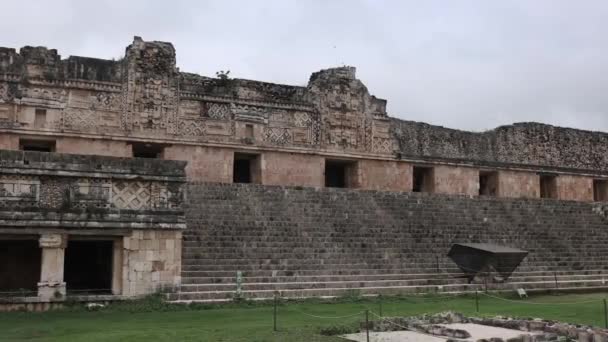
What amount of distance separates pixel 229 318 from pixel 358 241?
577 cm

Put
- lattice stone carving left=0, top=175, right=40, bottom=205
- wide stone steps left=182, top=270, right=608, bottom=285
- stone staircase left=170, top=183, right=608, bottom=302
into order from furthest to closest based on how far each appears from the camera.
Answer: stone staircase left=170, top=183, right=608, bottom=302 < wide stone steps left=182, top=270, right=608, bottom=285 < lattice stone carving left=0, top=175, right=40, bottom=205

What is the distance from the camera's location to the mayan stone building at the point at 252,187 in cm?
1092

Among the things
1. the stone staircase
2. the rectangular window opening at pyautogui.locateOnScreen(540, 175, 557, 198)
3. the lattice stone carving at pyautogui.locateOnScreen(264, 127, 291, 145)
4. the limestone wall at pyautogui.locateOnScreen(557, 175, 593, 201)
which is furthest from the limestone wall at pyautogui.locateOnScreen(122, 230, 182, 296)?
the limestone wall at pyautogui.locateOnScreen(557, 175, 593, 201)

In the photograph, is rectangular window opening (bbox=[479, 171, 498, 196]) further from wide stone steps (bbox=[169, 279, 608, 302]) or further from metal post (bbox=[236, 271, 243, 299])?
metal post (bbox=[236, 271, 243, 299])

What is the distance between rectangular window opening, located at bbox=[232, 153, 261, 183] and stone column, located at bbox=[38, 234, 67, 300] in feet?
30.2

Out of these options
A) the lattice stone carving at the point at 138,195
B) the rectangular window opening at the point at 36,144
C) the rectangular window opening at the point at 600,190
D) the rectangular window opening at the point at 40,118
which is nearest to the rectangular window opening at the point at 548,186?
the rectangular window opening at the point at 600,190

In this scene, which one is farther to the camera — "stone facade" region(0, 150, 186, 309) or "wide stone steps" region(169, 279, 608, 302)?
"wide stone steps" region(169, 279, 608, 302)

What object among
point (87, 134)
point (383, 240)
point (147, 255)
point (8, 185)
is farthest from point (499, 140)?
point (8, 185)

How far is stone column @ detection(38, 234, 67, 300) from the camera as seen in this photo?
1024cm

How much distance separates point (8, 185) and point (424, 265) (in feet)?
28.6

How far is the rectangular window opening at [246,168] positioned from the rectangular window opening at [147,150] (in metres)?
2.36

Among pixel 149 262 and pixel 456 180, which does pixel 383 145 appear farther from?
pixel 149 262

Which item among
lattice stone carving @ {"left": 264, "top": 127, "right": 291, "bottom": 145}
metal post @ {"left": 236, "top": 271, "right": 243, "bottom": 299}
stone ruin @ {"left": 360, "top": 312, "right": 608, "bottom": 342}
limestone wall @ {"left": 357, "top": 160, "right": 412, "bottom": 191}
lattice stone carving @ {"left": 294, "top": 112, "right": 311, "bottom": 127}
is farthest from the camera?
limestone wall @ {"left": 357, "top": 160, "right": 412, "bottom": 191}

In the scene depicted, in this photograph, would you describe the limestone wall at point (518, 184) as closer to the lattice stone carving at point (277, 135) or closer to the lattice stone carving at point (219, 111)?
the lattice stone carving at point (277, 135)
